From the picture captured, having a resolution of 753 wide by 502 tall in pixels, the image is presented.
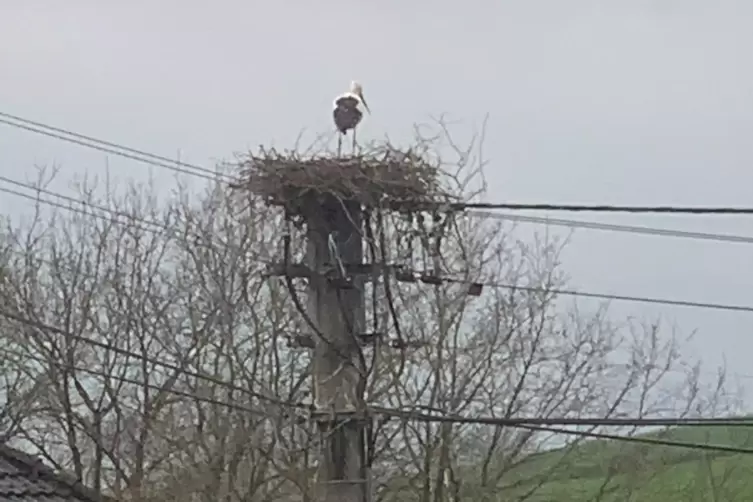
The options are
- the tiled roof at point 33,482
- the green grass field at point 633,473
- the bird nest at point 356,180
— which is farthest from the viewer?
the green grass field at point 633,473

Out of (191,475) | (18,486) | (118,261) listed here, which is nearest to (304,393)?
(191,475)

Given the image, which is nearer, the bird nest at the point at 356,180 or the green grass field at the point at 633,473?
the bird nest at the point at 356,180

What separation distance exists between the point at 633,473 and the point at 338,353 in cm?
797

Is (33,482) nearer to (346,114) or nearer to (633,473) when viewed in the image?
(346,114)

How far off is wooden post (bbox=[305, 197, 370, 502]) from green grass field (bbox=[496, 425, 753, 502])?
6.53 metres

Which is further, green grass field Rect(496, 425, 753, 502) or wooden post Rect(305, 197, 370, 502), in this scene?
green grass field Rect(496, 425, 753, 502)

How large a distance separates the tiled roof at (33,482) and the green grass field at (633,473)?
7715 millimetres

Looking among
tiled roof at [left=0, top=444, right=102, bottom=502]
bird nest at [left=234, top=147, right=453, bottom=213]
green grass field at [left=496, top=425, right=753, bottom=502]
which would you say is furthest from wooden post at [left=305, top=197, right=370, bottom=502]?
green grass field at [left=496, top=425, right=753, bottom=502]

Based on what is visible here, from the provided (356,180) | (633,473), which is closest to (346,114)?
(356,180)

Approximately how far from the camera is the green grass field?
45.8 ft

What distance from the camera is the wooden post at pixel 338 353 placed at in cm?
705

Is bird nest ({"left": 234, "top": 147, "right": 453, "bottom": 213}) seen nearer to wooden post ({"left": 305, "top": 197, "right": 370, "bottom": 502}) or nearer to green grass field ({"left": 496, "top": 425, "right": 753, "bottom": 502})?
wooden post ({"left": 305, "top": 197, "right": 370, "bottom": 502})

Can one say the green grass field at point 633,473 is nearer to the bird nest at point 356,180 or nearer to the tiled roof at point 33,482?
the bird nest at point 356,180

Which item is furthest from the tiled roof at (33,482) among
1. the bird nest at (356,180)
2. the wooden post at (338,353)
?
the bird nest at (356,180)
